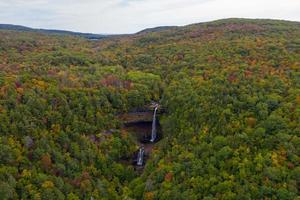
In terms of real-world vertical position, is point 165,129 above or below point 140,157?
above

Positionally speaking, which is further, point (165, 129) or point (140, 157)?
point (165, 129)

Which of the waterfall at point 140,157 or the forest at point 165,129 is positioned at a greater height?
the forest at point 165,129

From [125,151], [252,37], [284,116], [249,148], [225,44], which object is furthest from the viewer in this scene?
[252,37]

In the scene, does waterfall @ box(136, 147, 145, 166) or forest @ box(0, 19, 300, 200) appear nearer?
forest @ box(0, 19, 300, 200)

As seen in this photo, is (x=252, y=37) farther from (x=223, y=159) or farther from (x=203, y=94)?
(x=223, y=159)

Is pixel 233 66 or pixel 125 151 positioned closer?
Result: pixel 125 151

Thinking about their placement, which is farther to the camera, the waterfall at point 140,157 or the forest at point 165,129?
the waterfall at point 140,157

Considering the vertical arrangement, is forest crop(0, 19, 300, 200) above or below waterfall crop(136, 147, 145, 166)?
above

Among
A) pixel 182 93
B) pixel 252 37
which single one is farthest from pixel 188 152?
pixel 252 37
